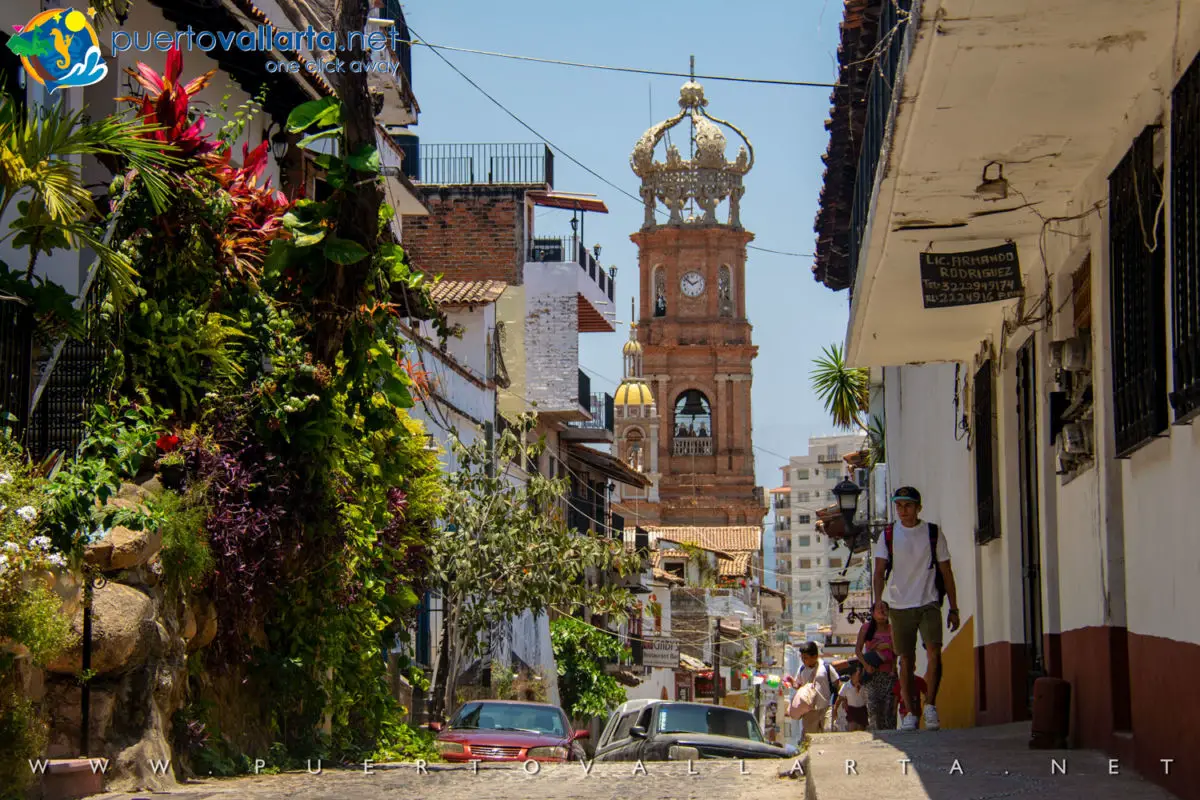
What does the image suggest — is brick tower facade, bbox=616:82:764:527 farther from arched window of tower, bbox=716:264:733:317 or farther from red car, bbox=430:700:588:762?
red car, bbox=430:700:588:762

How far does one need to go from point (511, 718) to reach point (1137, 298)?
12.2m

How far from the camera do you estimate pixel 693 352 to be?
9662 centimetres

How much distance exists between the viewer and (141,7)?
14484 millimetres

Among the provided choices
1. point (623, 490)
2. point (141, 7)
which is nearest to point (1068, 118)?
point (141, 7)

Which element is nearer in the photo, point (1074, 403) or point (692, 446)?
point (1074, 403)

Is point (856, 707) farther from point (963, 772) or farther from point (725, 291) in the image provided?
point (725, 291)

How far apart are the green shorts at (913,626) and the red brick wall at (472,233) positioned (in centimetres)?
Answer: 3065

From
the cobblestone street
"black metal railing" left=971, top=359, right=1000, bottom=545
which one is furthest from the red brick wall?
Result: the cobblestone street

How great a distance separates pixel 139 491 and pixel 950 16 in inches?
219

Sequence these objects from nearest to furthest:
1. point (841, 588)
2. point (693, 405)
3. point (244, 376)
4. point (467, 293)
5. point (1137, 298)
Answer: point (1137, 298) < point (244, 376) < point (841, 588) < point (467, 293) < point (693, 405)

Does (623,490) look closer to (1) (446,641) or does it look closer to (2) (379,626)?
(1) (446,641)

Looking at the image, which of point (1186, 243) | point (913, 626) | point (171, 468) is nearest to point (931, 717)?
point (913, 626)

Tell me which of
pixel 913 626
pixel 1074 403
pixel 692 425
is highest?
pixel 692 425

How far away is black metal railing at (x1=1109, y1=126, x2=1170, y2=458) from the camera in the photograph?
25.7 ft
